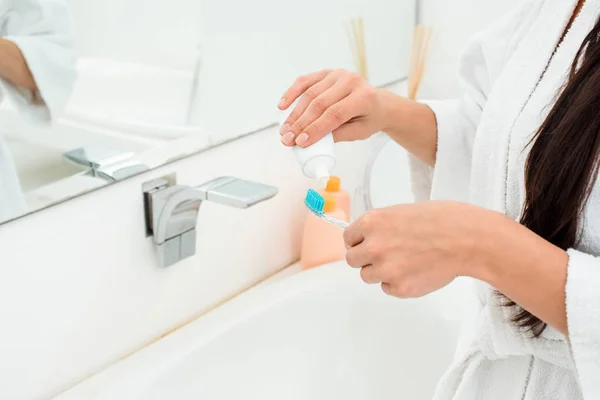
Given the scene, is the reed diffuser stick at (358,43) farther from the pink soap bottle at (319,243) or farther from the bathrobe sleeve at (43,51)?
the bathrobe sleeve at (43,51)

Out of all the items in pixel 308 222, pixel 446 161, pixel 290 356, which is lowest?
pixel 290 356

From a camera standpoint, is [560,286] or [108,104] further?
[108,104]

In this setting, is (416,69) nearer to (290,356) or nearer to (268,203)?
(268,203)

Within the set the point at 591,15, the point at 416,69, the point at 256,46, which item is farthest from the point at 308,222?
the point at 591,15

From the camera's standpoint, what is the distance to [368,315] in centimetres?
112

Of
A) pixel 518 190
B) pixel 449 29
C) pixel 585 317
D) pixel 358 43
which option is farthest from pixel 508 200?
pixel 449 29

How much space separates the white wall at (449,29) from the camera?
133 centimetres

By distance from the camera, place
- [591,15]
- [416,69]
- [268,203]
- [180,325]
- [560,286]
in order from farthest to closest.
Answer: [416,69]
[268,203]
[180,325]
[591,15]
[560,286]

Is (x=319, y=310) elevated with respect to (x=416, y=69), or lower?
lower

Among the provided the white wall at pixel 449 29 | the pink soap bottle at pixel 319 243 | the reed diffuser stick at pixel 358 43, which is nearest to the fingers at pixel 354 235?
the pink soap bottle at pixel 319 243

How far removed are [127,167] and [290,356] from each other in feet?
1.38

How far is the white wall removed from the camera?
4.35ft

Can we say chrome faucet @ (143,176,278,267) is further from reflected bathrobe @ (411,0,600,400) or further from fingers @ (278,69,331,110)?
reflected bathrobe @ (411,0,600,400)

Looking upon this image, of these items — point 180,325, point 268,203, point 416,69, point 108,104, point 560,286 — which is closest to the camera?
point 560,286
